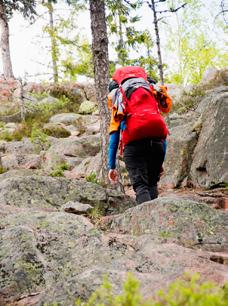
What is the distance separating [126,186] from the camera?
8.41m

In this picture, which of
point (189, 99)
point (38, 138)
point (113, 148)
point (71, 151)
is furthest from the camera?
point (189, 99)

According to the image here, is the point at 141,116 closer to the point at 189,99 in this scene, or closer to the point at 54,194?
the point at 54,194

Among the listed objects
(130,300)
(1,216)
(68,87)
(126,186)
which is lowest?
(126,186)

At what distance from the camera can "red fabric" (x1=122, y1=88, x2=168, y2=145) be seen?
4262 mm

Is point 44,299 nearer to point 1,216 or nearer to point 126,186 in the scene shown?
point 1,216

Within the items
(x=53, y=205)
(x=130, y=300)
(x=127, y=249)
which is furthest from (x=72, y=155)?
(x=130, y=300)

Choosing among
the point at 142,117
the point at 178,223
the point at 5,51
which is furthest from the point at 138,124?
the point at 5,51

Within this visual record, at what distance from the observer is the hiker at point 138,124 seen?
429 cm

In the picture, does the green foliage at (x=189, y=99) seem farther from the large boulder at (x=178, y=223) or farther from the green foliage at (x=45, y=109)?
the large boulder at (x=178, y=223)

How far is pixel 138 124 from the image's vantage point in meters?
4.26

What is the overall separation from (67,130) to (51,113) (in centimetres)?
357

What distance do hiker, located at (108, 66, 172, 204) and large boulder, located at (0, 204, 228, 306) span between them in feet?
3.87

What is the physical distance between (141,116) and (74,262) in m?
1.88

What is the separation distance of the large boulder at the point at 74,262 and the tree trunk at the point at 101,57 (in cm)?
388
